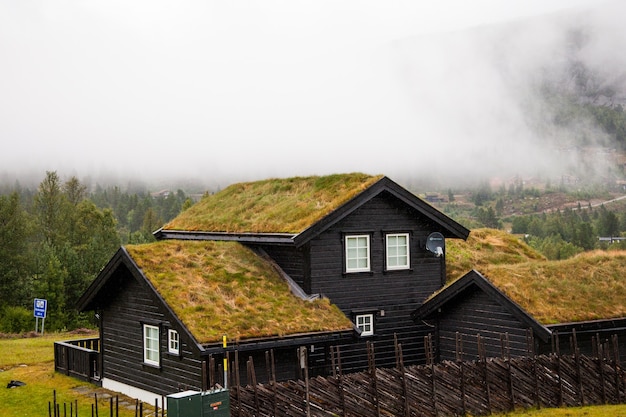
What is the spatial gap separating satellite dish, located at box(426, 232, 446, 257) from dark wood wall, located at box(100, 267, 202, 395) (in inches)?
397

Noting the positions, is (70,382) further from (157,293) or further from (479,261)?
(479,261)

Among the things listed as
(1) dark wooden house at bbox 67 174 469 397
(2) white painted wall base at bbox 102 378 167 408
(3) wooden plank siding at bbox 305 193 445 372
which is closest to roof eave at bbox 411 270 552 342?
(3) wooden plank siding at bbox 305 193 445 372

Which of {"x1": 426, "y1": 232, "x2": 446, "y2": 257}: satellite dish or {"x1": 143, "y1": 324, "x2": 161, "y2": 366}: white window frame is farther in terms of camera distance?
{"x1": 426, "y1": 232, "x2": 446, "y2": 257}: satellite dish

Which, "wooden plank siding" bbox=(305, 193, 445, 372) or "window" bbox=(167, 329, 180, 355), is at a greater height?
"wooden plank siding" bbox=(305, 193, 445, 372)

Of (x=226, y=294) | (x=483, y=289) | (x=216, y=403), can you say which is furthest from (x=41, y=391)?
(x=483, y=289)

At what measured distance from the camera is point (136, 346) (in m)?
27.5

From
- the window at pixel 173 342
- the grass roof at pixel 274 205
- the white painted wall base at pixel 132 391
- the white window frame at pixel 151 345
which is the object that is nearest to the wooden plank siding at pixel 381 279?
the grass roof at pixel 274 205

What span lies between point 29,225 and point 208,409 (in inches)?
2707

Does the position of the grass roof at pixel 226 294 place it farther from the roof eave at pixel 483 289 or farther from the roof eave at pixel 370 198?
the roof eave at pixel 483 289

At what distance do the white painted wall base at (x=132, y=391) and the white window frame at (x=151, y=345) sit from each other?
1.00 metres

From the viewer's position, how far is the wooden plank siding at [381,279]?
28.5 m

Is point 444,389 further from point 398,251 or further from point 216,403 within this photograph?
point 398,251

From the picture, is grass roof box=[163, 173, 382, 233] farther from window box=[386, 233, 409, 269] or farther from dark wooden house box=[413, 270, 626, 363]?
dark wooden house box=[413, 270, 626, 363]

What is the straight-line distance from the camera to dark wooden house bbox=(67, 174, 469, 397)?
2494 cm
